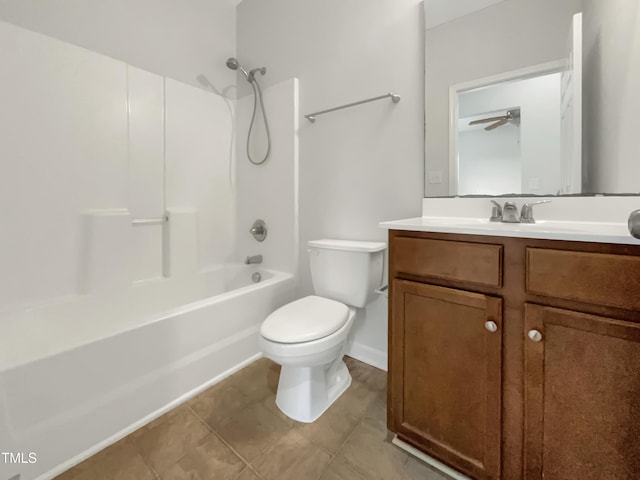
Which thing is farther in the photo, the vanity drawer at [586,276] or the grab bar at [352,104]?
the grab bar at [352,104]

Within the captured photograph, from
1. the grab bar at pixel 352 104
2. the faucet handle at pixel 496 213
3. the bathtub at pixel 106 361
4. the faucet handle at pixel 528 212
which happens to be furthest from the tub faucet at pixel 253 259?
the faucet handle at pixel 528 212

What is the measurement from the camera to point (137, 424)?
1.22m

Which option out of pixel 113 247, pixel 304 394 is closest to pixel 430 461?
pixel 304 394

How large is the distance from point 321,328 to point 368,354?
27.0 inches

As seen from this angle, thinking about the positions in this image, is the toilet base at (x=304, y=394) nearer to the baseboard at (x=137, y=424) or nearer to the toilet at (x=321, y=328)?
the toilet at (x=321, y=328)

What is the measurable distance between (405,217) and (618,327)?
3.08ft

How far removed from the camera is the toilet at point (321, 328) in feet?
3.75


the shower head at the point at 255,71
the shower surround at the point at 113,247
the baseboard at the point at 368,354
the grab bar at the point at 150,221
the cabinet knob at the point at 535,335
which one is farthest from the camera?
the shower head at the point at 255,71

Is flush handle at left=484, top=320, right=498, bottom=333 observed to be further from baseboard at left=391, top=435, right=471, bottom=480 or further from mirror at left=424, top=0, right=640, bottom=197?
mirror at left=424, top=0, right=640, bottom=197

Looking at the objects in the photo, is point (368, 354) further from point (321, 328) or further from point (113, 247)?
point (113, 247)

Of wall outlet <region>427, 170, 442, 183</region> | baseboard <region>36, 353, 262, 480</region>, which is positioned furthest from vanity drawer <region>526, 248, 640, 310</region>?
baseboard <region>36, 353, 262, 480</region>

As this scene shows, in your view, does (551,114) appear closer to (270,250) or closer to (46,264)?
(270,250)

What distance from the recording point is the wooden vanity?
690 millimetres

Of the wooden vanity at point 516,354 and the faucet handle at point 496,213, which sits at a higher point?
the faucet handle at point 496,213
